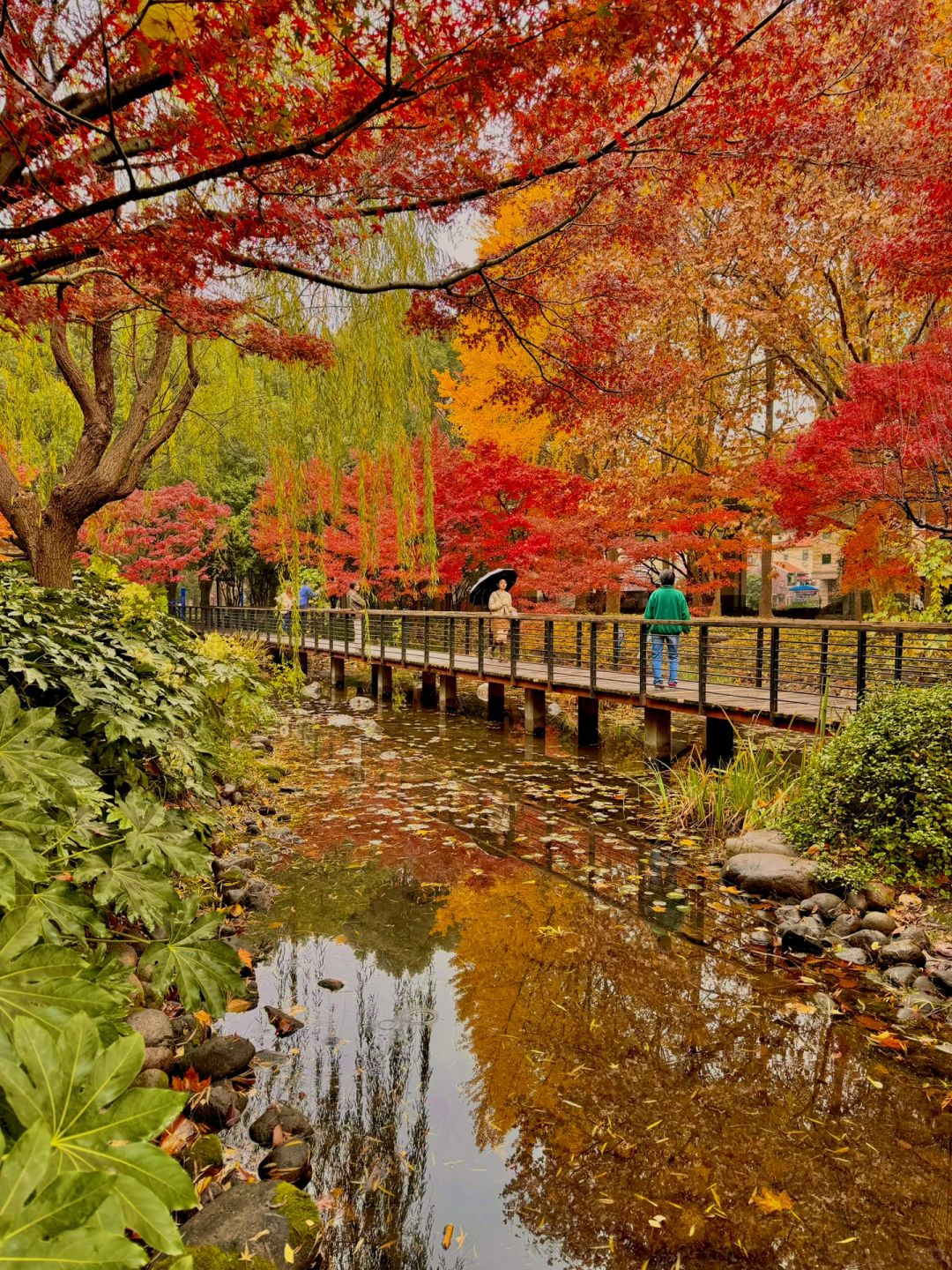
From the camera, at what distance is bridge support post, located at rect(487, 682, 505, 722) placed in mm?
12712

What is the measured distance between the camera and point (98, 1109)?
4.18 ft

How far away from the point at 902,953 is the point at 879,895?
0.60 meters

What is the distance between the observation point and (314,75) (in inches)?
129

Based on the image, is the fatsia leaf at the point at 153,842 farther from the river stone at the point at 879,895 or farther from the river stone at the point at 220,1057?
the river stone at the point at 879,895

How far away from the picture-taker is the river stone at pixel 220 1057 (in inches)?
117

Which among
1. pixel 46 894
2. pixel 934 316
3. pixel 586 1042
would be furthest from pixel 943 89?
pixel 46 894

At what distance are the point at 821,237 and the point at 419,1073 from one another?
11.0 m

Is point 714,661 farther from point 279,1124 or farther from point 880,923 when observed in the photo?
point 279,1124

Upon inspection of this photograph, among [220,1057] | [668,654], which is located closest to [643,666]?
[668,654]

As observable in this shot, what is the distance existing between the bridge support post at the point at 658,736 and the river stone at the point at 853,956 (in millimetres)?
4858

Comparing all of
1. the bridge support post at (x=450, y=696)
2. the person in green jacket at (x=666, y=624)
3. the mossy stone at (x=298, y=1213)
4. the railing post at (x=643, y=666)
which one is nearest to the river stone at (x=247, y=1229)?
the mossy stone at (x=298, y=1213)

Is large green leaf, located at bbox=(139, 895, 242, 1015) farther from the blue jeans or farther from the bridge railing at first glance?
the blue jeans

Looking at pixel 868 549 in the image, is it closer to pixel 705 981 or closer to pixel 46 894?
pixel 705 981

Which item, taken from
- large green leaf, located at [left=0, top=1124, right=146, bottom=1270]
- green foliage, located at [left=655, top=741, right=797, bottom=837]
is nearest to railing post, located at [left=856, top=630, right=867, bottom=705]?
green foliage, located at [left=655, top=741, right=797, bottom=837]
